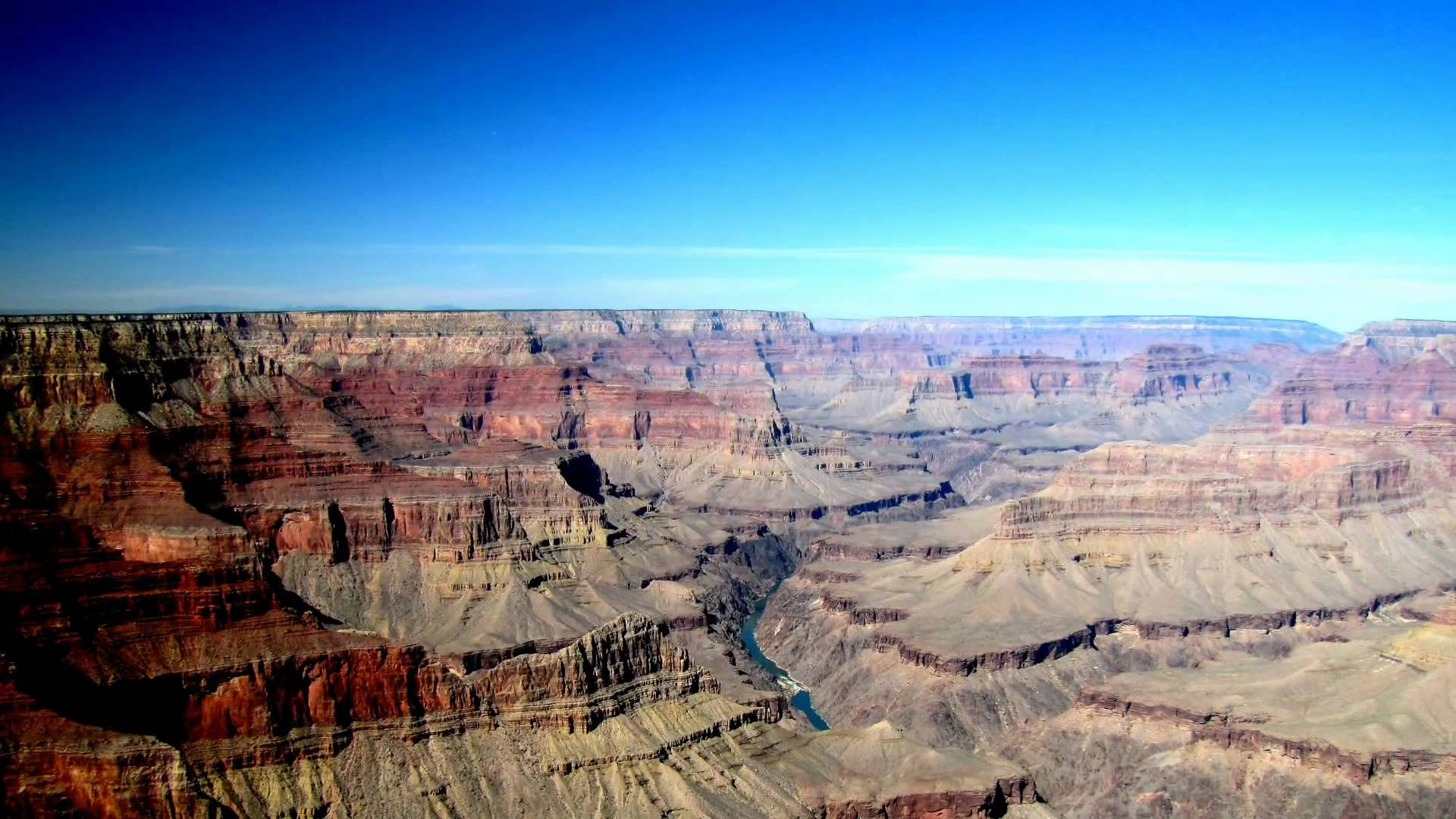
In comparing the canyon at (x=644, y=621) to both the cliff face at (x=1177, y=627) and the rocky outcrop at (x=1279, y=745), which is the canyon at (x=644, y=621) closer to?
the rocky outcrop at (x=1279, y=745)

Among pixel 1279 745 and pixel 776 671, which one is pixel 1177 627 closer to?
pixel 1279 745

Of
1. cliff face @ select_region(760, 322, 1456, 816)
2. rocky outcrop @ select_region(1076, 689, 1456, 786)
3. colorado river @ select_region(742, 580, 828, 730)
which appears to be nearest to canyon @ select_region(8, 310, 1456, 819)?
rocky outcrop @ select_region(1076, 689, 1456, 786)

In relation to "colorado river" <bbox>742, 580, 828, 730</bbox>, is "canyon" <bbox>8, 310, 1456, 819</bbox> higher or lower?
higher

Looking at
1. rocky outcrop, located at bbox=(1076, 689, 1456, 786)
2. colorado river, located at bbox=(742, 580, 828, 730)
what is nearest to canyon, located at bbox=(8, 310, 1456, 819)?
rocky outcrop, located at bbox=(1076, 689, 1456, 786)

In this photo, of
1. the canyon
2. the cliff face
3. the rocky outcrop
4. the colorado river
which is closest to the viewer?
the canyon

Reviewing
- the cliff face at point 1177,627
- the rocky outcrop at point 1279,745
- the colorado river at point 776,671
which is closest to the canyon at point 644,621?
the rocky outcrop at point 1279,745

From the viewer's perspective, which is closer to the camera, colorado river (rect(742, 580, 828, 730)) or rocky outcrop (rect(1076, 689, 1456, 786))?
rocky outcrop (rect(1076, 689, 1456, 786))

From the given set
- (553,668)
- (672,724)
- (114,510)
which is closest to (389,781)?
(553,668)

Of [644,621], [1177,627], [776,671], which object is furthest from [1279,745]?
[776,671]

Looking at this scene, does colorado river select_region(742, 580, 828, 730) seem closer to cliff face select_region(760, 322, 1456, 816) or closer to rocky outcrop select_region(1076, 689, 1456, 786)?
cliff face select_region(760, 322, 1456, 816)

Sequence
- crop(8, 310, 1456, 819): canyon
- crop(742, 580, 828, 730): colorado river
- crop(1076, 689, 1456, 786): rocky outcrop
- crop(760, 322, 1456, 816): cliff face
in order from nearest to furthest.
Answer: crop(8, 310, 1456, 819): canyon, crop(1076, 689, 1456, 786): rocky outcrop, crop(760, 322, 1456, 816): cliff face, crop(742, 580, 828, 730): colorado river
